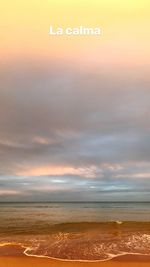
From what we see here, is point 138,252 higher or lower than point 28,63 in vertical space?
lower

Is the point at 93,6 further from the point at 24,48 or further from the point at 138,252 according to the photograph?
the point at 138,252

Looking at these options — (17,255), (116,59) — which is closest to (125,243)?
(17,255)

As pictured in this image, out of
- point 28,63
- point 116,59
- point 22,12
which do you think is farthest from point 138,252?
point 22,12

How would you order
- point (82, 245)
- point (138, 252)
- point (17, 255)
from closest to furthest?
point (17, 255), point (138, 252), point (82, 245)

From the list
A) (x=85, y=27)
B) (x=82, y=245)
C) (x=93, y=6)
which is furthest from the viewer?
(x=82, y=245)

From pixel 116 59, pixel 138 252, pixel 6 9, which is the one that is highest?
pixel 6 9

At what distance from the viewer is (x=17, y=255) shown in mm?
4090

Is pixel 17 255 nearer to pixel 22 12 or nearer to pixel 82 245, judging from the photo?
pixel 82 245

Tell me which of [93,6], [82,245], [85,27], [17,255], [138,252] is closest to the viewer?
[93,6]

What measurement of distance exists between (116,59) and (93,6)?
104 centimetres

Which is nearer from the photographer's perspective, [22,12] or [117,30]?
[22,12]

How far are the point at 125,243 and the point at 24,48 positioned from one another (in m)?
3.15

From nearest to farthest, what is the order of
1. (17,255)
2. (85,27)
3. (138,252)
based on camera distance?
(85,27) → (17,255) → (138,252)

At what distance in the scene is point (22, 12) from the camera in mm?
3684
